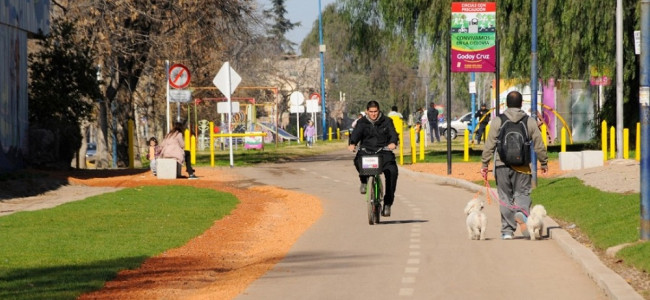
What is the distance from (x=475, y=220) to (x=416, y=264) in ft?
8.67

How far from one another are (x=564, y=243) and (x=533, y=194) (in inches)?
376

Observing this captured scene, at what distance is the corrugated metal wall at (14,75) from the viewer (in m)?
29.5

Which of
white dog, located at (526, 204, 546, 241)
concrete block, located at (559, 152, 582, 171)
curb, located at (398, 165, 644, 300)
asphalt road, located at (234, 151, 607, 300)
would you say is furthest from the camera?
concrete block, located at (559, 152, 582, 171)

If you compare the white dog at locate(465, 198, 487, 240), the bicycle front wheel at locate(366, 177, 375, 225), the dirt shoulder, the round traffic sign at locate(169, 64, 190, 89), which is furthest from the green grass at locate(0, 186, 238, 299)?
the round traffic sign at locate(169, 64, 190, 89)

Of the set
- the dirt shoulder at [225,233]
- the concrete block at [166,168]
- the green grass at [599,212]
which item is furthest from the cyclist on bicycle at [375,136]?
the concrete block at [166,168]

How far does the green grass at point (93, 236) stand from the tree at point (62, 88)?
7.77 metres

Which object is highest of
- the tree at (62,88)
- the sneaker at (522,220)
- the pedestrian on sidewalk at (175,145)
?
the tree at (62,88)

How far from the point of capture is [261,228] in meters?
19.3

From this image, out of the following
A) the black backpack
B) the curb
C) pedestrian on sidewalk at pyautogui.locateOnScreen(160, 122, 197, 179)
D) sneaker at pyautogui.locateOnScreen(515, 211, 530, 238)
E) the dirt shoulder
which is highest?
the black backpack

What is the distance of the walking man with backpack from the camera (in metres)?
16.1

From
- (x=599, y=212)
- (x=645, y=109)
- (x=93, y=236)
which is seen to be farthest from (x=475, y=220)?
(x=93, y=236)

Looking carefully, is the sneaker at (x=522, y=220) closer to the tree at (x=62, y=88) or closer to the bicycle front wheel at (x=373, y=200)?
the bicycle front wheel at (x=373, y=200)

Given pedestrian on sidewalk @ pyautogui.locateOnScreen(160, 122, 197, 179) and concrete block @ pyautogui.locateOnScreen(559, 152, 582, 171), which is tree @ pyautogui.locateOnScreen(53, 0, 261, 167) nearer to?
pedestrian on sidewalk @ pyautogui.locateOnScreen(160, 122, 197, 179)

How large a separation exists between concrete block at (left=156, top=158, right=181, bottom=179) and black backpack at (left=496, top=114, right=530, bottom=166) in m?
16.4
